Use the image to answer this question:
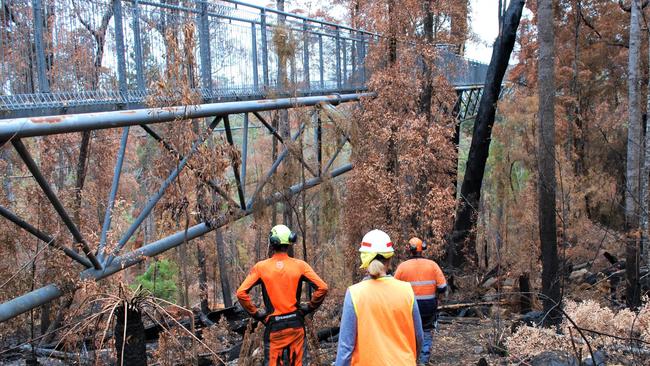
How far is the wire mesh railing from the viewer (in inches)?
248

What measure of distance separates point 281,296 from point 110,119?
2732 millimetres

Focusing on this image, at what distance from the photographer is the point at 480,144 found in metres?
18.0

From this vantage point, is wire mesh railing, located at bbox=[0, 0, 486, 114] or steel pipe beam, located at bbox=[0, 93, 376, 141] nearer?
steel pipe beam, located at bbox=[0, 93, 376, 141]

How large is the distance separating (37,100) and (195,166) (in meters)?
1.86

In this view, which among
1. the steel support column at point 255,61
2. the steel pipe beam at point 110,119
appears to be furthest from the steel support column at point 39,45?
the steel support column at point 255,61

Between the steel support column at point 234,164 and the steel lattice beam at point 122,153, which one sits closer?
the steel lattice beam at point 122,153

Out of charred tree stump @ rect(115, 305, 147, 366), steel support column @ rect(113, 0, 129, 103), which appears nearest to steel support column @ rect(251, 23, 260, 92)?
steel support column @ rect(113, 0, 129, 103)

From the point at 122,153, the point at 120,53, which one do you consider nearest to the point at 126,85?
the point at 120,53

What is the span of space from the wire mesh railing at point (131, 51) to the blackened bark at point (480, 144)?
7.17 metres

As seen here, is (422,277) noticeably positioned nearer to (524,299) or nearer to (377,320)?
(377,320)

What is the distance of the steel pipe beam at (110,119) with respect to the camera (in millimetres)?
5230

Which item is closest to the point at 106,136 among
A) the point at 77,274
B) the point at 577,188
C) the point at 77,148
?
the point at 77,148

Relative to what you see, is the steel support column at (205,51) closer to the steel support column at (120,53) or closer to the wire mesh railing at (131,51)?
the wire mesh railing at (131,51)

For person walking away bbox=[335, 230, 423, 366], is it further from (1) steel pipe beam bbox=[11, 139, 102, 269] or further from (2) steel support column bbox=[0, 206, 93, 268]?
(2) steel support column bbox=[0, 206, 93, 268]
